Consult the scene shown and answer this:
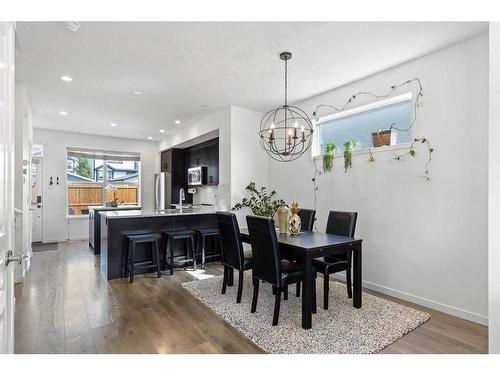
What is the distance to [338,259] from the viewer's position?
3.41m

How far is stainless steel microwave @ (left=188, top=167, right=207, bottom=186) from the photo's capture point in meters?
6.71

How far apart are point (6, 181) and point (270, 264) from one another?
2.08m

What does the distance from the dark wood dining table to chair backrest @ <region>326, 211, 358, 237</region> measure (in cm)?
33

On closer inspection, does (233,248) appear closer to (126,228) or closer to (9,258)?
(126,228)

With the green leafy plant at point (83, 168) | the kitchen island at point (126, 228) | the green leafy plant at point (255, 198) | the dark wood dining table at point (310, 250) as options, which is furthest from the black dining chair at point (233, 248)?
the green leafy plant at point (83, 168)

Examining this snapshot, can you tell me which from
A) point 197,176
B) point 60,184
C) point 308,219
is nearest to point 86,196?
point 60,184

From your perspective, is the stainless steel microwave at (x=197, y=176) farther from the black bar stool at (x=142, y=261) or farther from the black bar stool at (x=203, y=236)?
the black bar stool at (x=142, y=261)

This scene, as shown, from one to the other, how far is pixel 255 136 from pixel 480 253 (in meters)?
3.81

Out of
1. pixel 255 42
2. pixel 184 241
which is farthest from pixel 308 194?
pixel 255 42

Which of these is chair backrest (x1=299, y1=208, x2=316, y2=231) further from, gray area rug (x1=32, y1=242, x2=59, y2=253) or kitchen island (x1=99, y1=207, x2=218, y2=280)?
gray area rug (x1=32, y1=242, x2=59, y2=253)

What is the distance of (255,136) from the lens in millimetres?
5551

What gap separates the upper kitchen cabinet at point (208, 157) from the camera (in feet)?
20.7

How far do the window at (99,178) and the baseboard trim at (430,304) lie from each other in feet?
21.2
